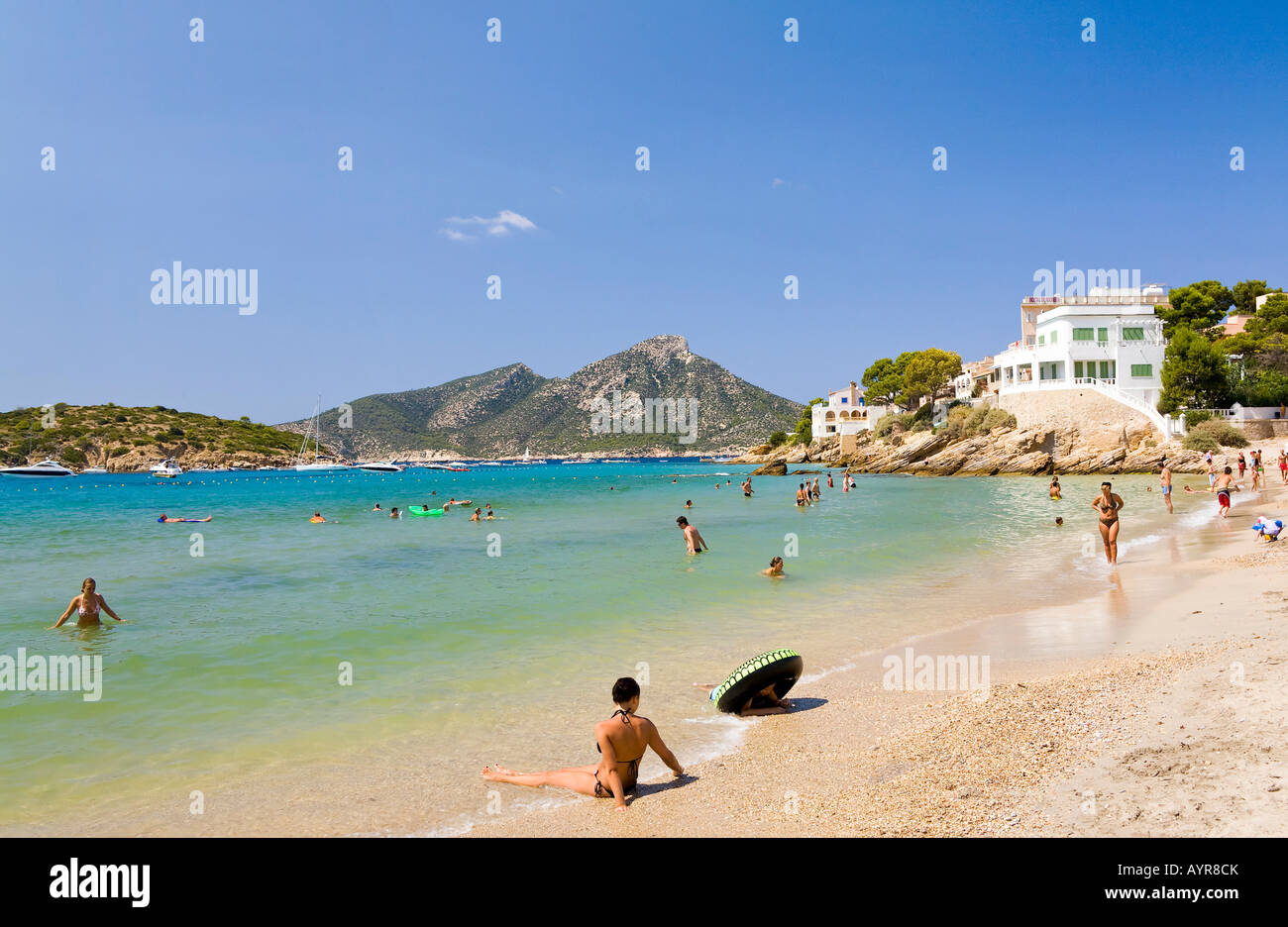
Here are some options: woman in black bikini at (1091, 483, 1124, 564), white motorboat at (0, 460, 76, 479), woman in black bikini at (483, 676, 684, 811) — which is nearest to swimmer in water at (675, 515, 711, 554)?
woman in black bikini at (1091, 483, 1124, 564)

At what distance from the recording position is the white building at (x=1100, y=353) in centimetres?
5766

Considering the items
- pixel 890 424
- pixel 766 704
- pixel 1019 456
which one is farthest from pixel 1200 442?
pixel 766 704

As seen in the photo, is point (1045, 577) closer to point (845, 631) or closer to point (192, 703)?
point (845, 631)

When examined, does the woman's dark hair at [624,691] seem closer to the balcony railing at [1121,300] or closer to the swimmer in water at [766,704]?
the swimmer in water at [766,704]

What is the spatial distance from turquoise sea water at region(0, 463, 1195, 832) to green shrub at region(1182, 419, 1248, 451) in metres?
23.8

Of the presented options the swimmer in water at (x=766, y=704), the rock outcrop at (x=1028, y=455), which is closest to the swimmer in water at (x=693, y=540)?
the swimmer in water at (x=766, y=704)

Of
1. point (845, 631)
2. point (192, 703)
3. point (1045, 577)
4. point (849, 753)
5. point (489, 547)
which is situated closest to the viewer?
point (849, 753)

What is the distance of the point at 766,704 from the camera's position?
26.9ft

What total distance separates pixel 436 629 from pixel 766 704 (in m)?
6.91

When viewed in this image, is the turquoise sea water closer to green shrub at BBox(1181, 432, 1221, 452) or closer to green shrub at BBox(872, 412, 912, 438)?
green shrub at BBox(1181, 432, 1221, 452)

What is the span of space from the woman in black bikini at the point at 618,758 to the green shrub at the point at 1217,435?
178ft
